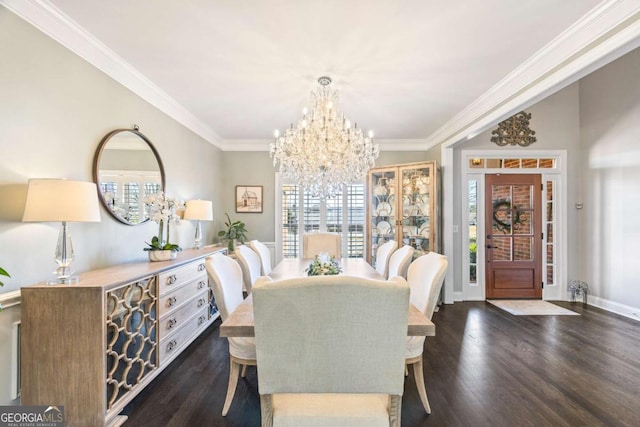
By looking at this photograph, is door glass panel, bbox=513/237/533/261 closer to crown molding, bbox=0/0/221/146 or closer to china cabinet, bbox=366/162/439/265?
china cabinet, bbox=366/162/439/265

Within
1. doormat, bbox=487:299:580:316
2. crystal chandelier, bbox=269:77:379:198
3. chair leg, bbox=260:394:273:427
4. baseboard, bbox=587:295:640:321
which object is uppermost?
crystal chandelier, bbox=269:77:379:198

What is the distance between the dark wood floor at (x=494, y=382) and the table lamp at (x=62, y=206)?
1128 mm

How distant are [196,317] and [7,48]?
2.55 metres

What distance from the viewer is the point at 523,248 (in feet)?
15.4

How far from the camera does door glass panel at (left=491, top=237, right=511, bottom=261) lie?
4672mm

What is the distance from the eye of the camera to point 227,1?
1.83 meters

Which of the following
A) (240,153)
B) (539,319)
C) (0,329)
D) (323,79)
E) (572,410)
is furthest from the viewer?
(240,153)

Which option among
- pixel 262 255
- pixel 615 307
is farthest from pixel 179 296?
pixel 615 307

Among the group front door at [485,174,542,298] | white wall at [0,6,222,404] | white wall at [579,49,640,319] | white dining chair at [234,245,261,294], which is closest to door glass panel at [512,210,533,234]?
front door at [485,174,542,298]

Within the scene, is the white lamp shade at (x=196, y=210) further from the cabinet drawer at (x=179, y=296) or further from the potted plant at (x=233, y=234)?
the potted plant at (x=233, y=234)

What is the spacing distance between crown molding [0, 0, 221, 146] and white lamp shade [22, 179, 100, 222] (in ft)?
3.47

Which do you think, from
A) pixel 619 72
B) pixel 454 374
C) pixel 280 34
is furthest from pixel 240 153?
pixel 619 72

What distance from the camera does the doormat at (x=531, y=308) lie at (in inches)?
157

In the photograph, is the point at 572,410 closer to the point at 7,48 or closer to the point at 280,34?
the point at 280,34
